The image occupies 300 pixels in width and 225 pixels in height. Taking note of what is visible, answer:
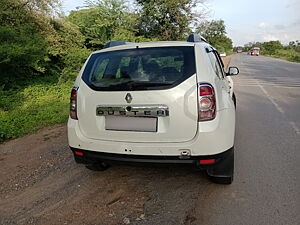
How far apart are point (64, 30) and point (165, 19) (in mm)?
9939

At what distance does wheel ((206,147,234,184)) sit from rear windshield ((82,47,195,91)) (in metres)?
0.95

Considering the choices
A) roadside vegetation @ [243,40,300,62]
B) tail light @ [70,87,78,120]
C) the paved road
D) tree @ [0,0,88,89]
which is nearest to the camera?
the paved road

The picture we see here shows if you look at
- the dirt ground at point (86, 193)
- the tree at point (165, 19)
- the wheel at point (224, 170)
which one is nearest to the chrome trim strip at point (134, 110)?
the dirt ground at point (86, 193)

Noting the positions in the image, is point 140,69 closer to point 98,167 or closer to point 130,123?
point 130,123

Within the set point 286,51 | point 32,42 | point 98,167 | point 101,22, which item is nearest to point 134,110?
point 98,167

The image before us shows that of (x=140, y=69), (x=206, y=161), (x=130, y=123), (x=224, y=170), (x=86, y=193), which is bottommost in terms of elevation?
(x=86, y=193)

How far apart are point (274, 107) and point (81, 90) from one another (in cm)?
607

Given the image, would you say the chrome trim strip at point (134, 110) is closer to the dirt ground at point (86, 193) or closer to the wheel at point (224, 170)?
the dirt ground at point (86, 193)

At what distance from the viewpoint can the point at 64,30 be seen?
1253cm

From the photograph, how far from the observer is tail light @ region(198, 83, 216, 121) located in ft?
9.40

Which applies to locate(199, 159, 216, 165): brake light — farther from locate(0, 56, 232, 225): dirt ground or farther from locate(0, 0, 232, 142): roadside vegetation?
locate(0, 0, 232, 142): roadside vegetation

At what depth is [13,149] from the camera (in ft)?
17.0

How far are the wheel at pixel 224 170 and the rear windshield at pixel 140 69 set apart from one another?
3.10 ft

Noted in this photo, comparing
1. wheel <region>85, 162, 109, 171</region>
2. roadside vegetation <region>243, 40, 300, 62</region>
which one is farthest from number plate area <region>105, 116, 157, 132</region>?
roadside vegetation <region>243, 40, 300, 62</region>
